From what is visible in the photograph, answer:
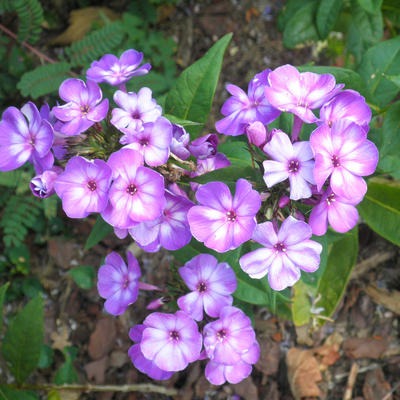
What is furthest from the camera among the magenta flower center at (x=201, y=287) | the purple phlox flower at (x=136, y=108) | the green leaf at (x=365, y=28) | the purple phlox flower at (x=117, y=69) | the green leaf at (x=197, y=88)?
the green leaf at (x=365, y=28)

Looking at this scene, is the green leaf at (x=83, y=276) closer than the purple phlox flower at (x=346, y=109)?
No

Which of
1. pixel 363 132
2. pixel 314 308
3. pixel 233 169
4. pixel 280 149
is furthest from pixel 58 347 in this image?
pixel 363 132

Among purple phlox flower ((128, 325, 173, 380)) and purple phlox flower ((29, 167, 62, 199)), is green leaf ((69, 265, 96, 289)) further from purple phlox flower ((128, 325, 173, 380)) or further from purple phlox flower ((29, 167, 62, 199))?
purple phlox flower ((29, 167, 62, 199))

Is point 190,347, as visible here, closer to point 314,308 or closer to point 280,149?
point 280,149

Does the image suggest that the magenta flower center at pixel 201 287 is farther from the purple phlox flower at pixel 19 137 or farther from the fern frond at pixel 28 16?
the fern frond at pixel 28 16

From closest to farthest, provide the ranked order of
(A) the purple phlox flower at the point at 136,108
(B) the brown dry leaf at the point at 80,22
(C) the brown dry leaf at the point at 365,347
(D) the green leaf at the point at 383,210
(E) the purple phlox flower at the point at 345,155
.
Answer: (E) the purple phlox flower at the point at 345,155 → (A) the purple phlox flower at the point at 136,108 → (D) the green leaf at the point at 383,210 → (C) the brown dry leaf at the point at 365,347 → (B) the brown dry leaf at the point at 80,22

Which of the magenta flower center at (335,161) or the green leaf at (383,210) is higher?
the magenta flower center at (335,161)

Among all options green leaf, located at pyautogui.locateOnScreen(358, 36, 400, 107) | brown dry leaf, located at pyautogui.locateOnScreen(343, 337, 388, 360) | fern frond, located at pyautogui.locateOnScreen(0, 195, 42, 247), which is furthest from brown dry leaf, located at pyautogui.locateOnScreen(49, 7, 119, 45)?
brown dry leaf, located at pyautogui.locateOnScreen(343, 337, 388, 360)

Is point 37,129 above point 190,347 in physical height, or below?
above

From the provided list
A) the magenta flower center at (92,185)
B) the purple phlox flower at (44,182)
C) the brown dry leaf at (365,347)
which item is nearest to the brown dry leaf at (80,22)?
the purple phlox flower at (44,182)
